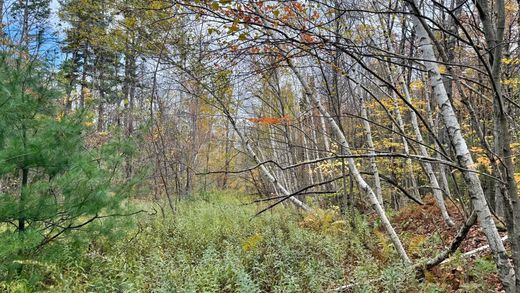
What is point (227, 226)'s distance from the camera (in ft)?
23.0

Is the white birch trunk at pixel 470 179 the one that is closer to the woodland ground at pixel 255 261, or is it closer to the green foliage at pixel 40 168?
the woodland ground at pixel 255 261

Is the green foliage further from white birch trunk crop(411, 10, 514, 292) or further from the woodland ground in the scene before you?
white birch trunk crop(411, 10, 514, 292)

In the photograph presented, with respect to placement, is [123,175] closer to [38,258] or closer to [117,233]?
[117,233]

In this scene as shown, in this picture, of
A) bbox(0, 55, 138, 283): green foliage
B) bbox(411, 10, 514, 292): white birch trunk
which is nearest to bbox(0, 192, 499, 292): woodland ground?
bbox(0, 55, 138, 283): green foliage

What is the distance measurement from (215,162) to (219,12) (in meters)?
16.7

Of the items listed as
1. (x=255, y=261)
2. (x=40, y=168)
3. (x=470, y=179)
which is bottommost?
(x=255, y=261)

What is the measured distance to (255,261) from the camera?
14.4ft

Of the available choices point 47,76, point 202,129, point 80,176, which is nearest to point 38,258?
point 80,176

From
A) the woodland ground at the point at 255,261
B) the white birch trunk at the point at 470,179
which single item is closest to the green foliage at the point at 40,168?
the woodland ground at the point at 255,261

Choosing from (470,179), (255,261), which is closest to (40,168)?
(255,261)

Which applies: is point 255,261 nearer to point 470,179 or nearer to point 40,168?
point 40,168

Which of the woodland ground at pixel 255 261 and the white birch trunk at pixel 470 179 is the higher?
the white birch trunk at pixel 470 179

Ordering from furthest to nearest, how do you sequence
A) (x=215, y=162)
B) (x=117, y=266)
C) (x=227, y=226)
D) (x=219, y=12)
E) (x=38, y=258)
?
1. (x=215, y=162)
2. (x=227, y=226)
3. (x=117, y=266)
4. (x=38, y=258)
5. (x=219, y=12)

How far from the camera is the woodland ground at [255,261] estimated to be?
333 cm
